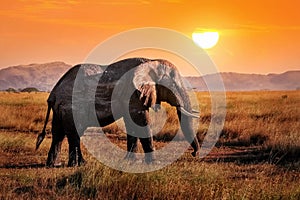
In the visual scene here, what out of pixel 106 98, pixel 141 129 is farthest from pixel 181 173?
pixel 106 98

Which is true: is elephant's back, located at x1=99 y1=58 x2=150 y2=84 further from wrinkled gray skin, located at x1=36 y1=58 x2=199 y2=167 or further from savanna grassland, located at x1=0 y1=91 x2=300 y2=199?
savanna grassland, located at x1=0 y1=91 x2=300 y2=199

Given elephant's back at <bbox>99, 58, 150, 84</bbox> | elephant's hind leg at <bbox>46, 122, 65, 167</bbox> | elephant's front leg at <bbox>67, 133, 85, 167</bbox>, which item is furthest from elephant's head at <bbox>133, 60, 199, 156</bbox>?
elephant's hind leg at <bbox>46, 122, 65, 167</bbox>

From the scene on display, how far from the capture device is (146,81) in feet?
37.0

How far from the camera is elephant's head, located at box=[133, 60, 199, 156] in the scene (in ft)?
37.2

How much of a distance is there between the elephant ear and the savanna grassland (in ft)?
5.10

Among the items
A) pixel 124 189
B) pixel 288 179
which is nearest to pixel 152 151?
pixel 288 179

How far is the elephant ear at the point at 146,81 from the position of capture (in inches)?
434

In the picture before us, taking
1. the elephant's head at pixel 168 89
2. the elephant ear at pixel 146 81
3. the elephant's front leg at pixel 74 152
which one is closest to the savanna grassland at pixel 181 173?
the elephant's front leg at pixel 74 152

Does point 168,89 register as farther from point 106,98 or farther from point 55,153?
point 55,153

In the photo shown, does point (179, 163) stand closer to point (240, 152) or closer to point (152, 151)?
point (152, 151)

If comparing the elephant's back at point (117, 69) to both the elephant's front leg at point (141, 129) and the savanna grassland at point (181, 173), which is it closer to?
the elephant's front leg at point (141, 129)

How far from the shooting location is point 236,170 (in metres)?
10.6

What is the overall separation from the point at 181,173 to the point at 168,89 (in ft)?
9.90

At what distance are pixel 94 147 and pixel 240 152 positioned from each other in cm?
375
